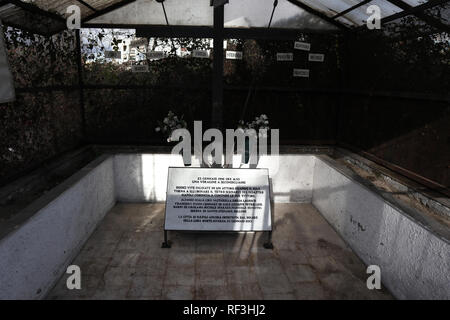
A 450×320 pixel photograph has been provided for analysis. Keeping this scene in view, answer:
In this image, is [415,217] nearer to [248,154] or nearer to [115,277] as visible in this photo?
[248,154]

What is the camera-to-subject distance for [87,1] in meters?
5.20

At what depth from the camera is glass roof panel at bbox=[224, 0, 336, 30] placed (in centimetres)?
596

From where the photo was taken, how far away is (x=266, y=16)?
6062 mm

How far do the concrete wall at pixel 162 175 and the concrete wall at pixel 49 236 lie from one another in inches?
32.0

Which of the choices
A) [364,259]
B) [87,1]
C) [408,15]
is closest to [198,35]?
[87,1]

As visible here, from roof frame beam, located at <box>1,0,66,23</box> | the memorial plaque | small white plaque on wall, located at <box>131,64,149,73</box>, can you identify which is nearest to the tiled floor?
the memorial plaque

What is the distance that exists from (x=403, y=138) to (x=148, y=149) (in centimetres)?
459

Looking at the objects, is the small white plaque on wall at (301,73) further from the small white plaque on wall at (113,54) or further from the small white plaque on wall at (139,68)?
the small white plaque on wall at (113,54)

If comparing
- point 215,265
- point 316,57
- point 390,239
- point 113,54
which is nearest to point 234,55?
point 316,57

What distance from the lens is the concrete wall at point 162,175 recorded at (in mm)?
6008

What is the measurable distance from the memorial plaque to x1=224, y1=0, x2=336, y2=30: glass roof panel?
10.1ft

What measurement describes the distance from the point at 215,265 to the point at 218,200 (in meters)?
0.94

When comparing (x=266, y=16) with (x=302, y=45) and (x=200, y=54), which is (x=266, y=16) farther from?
(x=200, y=54)

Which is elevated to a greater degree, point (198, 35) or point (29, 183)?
point (198, 35)
